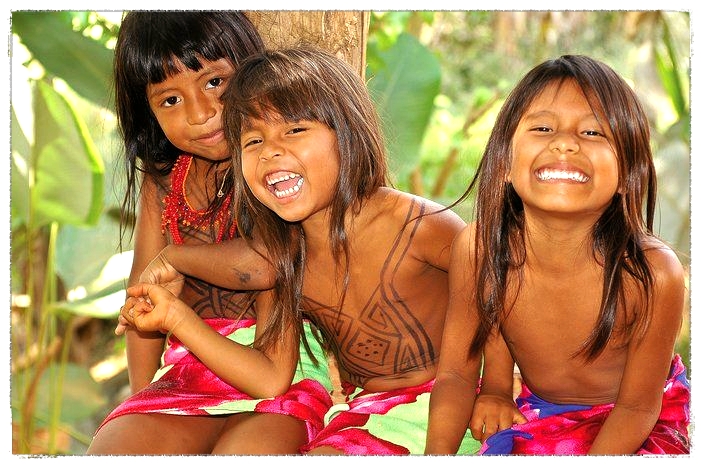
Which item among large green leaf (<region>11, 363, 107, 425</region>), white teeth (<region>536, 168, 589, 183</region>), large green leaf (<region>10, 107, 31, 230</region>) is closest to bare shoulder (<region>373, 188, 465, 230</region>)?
white teeth (<region>536, 168, 589, 183</region>)

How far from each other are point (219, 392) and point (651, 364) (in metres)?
0.75

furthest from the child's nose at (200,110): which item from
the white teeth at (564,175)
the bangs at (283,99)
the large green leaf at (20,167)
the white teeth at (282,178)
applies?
the large green leaf at (20,167)

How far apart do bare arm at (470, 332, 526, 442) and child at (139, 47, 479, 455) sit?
0.05 metres

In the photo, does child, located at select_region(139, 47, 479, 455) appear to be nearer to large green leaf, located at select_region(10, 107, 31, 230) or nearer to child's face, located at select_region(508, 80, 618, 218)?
child's face, located at select_region(508, 80, 618, 218)

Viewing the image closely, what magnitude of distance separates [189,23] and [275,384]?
0.67 m

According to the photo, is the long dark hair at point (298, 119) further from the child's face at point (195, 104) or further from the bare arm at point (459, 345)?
the bare arm at point (459, 345)

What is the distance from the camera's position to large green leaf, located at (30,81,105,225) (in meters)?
2.39

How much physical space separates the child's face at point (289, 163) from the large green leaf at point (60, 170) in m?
0.98

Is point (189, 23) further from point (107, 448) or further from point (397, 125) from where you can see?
point (397, 125)

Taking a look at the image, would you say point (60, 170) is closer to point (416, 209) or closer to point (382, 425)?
point (416, 209)

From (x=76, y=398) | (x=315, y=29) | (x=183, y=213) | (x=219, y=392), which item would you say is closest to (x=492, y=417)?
(x=219, y=392)

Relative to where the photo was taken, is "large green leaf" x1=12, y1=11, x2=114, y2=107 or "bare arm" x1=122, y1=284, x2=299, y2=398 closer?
"bare arm" x1=122, y1=284, x2=299, y2=398

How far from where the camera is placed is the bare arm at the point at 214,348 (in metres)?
1.55

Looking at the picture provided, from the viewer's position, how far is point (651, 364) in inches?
53.2
